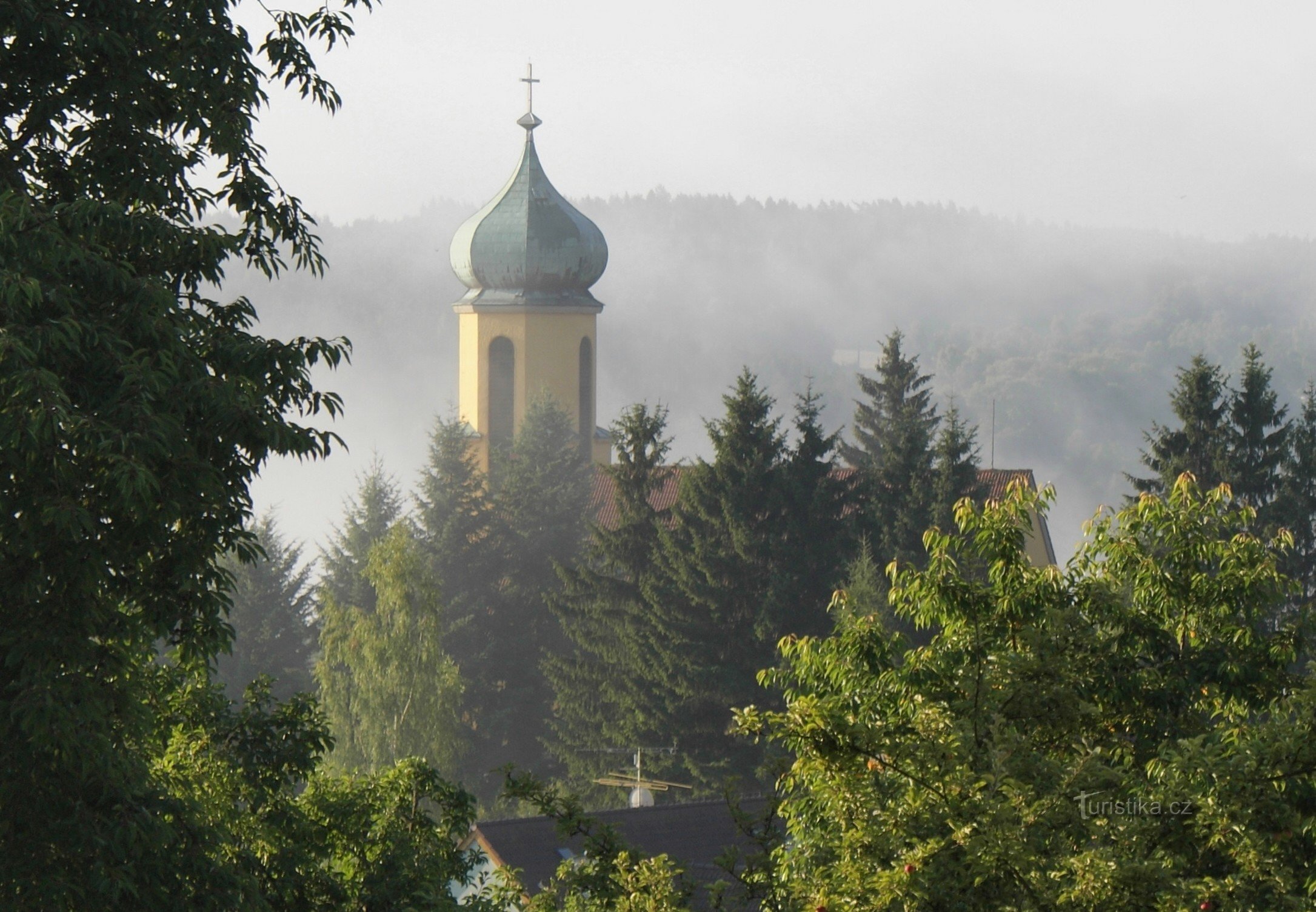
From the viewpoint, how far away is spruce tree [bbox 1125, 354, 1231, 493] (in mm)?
38500

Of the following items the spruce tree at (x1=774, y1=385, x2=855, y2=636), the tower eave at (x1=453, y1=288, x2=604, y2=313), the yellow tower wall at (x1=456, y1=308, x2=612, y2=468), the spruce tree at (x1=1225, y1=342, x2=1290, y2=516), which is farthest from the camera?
the yellow tower wall at (x1=456, y1=308, x2=612, y2=468)

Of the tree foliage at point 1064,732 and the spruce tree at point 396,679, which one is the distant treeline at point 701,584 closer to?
the spruce tree at point 396,679

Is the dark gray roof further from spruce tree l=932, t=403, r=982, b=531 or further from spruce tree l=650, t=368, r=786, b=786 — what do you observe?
spruce tree l=932, t=403, r=982, b=531

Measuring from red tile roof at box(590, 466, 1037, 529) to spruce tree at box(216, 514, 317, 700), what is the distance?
8.23 m

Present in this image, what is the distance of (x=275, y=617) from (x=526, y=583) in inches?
270

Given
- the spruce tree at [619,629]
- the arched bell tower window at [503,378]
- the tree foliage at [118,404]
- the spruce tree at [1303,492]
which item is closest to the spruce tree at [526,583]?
the spruce tree at [619,629]

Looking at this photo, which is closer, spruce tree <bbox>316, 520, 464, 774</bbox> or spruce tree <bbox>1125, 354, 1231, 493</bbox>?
spruce tree <bbox>1125, 354, 1231, 493</bbox>

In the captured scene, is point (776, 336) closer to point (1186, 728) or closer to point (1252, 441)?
point (1252, 441)

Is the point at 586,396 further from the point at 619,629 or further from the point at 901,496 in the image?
the point at 619,629

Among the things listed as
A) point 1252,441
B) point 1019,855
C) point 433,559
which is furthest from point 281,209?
point 433,559

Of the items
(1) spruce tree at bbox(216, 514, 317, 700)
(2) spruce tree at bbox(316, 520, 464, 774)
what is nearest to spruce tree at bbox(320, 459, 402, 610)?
(1) spruce tree at bbox(216, 514, 317, 700)

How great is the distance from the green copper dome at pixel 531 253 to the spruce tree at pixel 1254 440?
20882 mm

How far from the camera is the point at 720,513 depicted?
131 feet

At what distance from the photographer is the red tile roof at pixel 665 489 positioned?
42875 millimetres
